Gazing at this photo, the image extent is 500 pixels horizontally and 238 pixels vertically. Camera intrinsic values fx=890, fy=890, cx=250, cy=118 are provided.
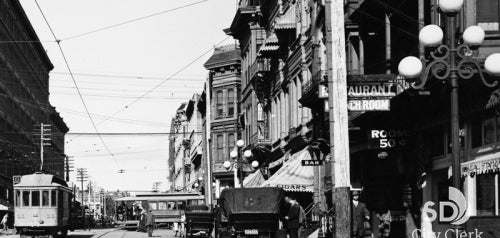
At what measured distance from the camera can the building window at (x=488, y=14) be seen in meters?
19.4

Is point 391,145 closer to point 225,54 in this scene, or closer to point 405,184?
point 405,184

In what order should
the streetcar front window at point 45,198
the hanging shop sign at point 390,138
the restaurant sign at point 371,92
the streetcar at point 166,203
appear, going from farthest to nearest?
the streetcar at point 166,203 → the streetcar front window at point 45,198 → the hanging shop sign at point 390,138 → the restaurant sign at point 371,92

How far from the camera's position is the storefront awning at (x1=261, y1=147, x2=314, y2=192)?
3781cm

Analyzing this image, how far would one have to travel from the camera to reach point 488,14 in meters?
19.5

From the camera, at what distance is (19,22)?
96.6 m

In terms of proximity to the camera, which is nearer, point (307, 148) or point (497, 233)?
point (497, 233)

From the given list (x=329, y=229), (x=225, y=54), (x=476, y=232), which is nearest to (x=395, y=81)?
(x=476, y=232)

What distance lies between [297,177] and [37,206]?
13.7 meters

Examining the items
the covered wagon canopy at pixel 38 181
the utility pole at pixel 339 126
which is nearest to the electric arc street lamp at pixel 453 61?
the utility pole at pixel 339 126

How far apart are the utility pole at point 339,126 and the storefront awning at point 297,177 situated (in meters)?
18.1

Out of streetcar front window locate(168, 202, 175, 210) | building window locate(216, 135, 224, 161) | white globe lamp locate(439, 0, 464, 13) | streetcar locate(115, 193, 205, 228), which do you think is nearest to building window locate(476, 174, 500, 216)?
A: white globe lamp locate(439, 0, 464, 13)

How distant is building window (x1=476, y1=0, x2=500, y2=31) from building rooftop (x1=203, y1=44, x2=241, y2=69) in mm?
59192

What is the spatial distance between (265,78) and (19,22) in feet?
167

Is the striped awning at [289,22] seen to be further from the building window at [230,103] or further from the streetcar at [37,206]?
the building window at [230,103]
